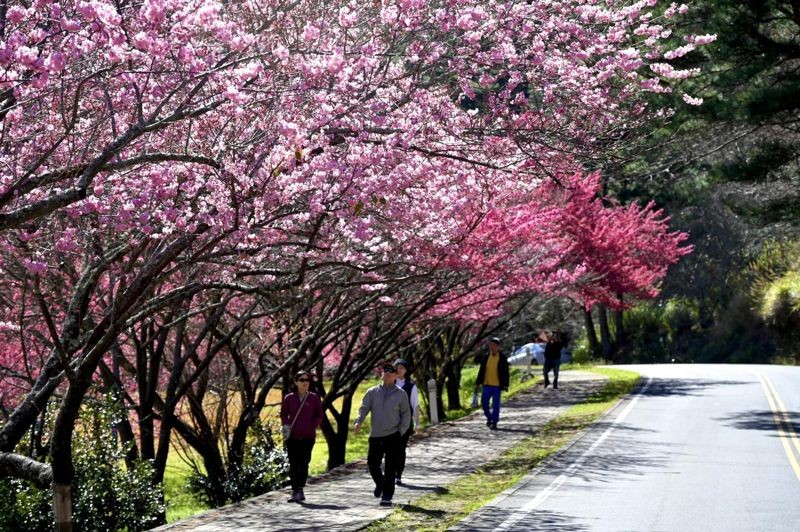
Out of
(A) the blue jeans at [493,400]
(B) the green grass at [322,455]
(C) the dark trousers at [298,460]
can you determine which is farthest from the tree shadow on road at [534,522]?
(A) the blue jeans at [493,400]

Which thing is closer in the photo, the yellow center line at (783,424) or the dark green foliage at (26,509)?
the dark green foliage at (26,509)

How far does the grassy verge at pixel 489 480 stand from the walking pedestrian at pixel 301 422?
1.46 metres

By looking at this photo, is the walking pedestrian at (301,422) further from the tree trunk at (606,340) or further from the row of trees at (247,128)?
the tree trunk at (606,340)

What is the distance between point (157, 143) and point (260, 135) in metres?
1.72

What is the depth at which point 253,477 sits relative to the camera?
1850 centimetres

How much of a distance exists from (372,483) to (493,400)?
7.82 meters

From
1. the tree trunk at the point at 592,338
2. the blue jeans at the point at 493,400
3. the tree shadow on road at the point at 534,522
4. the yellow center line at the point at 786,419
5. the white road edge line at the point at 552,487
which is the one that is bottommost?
the tree shadow on road at the point at 534,522

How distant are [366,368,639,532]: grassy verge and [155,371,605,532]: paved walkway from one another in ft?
0.70

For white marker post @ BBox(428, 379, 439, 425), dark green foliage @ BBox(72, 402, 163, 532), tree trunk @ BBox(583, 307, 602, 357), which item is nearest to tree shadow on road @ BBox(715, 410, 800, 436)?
white marker post @ BBox(428, 379, 439, 425)

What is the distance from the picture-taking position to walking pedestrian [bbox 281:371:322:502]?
15336 millimetres

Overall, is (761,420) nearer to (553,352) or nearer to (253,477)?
(253,477)

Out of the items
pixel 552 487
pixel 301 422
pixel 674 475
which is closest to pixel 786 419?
pixel 674 475

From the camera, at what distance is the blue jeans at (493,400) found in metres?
24.6

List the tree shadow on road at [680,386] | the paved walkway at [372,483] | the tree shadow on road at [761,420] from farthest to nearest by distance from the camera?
the tree shadow on road at [680,386] < the tree shadow on road at [761,420] < the paved walkway at [372,483]
